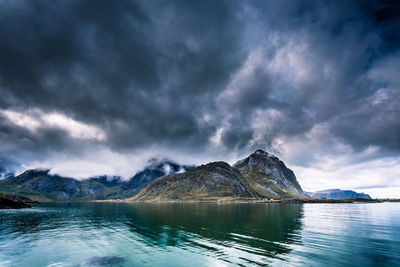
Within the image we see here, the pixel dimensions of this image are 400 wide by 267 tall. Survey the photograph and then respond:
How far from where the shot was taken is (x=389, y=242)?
4172 cm

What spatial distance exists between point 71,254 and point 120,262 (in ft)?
36.5

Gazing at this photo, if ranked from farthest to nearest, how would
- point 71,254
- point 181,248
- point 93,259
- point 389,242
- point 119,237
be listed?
point 119,237, point 389,242, point 181,248, point 71,254, point 93,259

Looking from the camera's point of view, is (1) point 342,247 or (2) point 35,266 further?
(1) point 342,247

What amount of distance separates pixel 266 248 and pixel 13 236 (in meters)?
58.4

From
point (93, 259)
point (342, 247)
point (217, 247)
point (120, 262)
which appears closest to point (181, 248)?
point (217, 247)

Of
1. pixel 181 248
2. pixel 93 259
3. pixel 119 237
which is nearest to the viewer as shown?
pixel 93 259

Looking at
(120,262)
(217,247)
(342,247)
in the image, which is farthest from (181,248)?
(342,247)

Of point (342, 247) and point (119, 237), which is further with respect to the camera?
point (119, 237)

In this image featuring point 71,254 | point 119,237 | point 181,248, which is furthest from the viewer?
point 119,237

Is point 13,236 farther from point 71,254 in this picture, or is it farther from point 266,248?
point 266,248

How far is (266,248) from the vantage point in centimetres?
3491

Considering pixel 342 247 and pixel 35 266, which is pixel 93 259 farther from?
pixel 342 247

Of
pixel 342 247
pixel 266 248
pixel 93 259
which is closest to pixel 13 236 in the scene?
pixel 93 259

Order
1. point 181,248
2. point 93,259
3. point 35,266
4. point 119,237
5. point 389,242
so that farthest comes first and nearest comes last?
point 119,237, point 389,242, point 181,248, point 93,259, point 35,266
